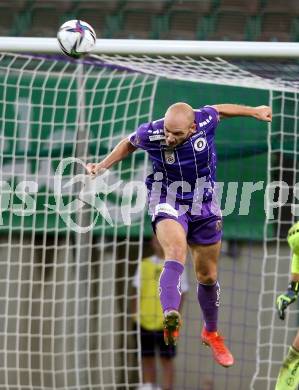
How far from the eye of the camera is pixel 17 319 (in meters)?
9.91

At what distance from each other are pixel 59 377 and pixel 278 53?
4.23m

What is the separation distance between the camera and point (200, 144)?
23.0ft

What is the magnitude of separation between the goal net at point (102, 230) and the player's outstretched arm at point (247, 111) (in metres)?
2.22

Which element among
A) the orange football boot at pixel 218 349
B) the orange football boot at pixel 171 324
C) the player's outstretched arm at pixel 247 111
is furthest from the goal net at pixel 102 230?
the orange football boot at pixel 171 324

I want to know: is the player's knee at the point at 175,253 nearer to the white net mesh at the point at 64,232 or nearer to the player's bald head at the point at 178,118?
the player's bald head at the point at 178,118

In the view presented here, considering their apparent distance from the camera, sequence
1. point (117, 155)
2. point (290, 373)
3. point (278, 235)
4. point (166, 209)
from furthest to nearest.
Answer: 1. point (278, 235)
2. point (290, 373)
3. point (117, 155)
4. point (166, 209)

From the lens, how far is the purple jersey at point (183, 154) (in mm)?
6977

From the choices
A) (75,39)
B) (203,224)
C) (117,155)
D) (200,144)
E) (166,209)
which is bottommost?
(203,224)

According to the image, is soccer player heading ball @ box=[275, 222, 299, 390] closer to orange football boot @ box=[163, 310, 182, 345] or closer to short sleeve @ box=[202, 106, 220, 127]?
short sleeve @ box=[202, 106, 220, 127]

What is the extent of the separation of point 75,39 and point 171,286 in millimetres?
1881

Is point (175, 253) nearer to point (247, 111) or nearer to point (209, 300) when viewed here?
point (209, 300)

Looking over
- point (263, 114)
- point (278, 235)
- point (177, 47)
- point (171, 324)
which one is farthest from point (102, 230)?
point (171, 324)

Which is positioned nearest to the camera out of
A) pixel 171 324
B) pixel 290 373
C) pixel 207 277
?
pixel 171 324

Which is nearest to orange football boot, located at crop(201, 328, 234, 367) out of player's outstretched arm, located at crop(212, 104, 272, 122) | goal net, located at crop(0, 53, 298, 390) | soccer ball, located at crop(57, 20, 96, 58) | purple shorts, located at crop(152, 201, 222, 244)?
purple shorts, located at crop(152, 201, 222, 244)
